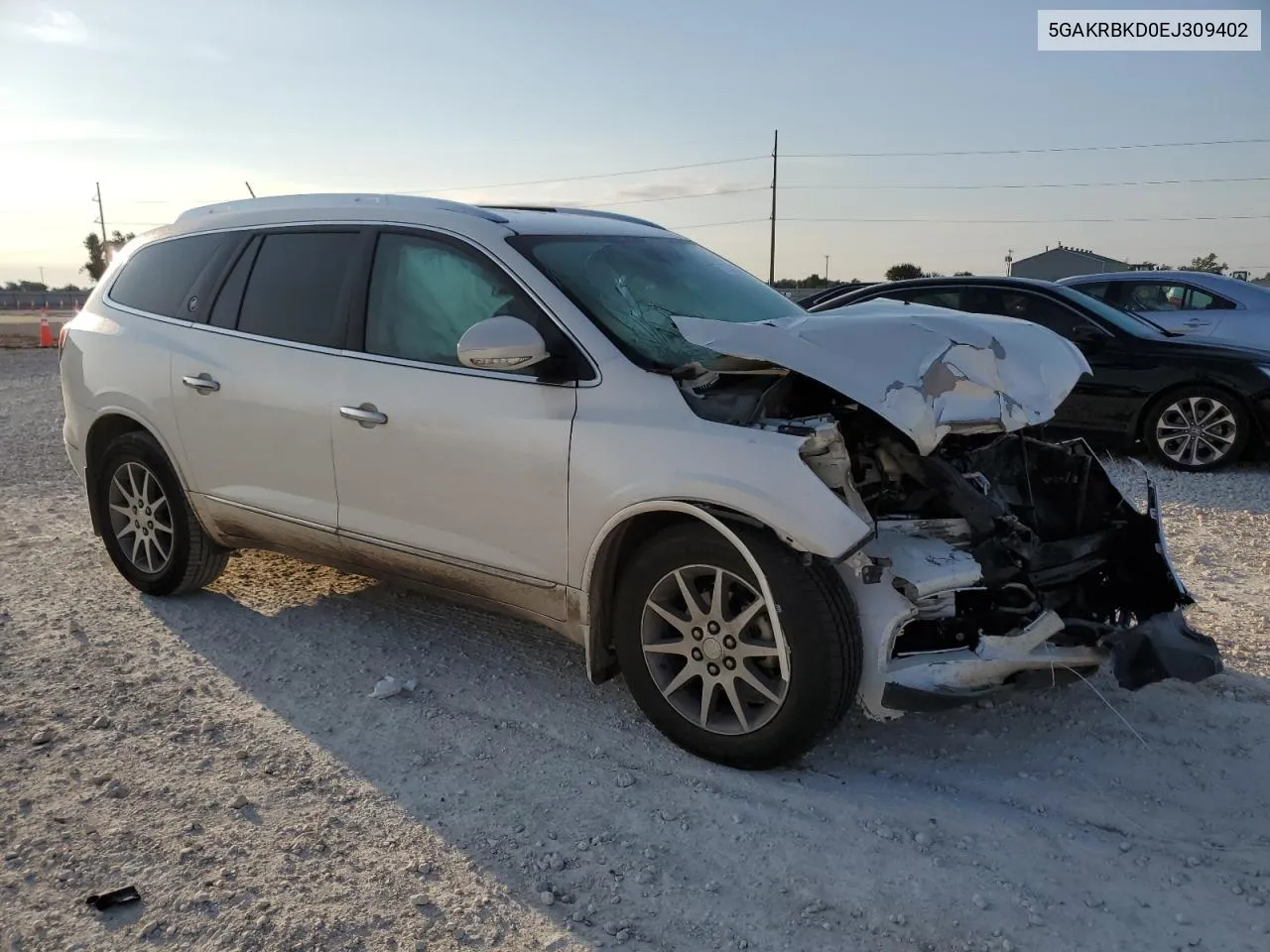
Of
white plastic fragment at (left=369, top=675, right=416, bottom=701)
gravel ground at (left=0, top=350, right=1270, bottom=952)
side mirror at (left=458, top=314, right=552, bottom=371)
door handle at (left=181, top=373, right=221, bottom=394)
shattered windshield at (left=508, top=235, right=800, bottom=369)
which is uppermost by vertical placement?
shattered windshield at (left=508, top=235, right=800, bottom=369)

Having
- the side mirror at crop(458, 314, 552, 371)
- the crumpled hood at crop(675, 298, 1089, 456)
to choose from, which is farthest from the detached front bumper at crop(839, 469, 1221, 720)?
the side mirror at crop(458, 314, 552, 371)

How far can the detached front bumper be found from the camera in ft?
10.2

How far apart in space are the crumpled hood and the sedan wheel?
16.5 ft

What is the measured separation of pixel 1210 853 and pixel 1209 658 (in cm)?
65

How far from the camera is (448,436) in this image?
12.2 ft

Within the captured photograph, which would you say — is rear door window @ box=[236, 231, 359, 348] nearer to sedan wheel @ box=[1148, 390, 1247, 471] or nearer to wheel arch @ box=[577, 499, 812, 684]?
wheel arch @ box=[577, 499, 812, 684]

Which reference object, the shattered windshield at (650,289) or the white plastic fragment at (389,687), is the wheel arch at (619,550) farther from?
the white plastic fragment at (389,687)

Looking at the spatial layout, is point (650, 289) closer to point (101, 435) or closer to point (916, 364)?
point (916, 364)

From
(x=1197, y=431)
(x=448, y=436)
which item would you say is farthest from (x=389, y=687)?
(x=1197, y=431)

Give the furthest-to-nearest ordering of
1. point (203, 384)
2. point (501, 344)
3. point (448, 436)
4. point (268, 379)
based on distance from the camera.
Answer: point (203, 384)
point (268, 379)
point (448, 436)
point (501, 344)


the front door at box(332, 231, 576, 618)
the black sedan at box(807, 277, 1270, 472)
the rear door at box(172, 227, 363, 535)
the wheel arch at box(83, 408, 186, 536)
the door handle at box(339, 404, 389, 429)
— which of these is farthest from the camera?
the black sedan at box(807, 277, 1270, 472)

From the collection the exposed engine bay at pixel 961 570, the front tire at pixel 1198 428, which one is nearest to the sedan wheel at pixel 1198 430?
the front tire at pixel 1198 428

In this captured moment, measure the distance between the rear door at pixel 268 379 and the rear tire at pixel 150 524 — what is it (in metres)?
0.26

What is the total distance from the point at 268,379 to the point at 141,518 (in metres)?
1.37
